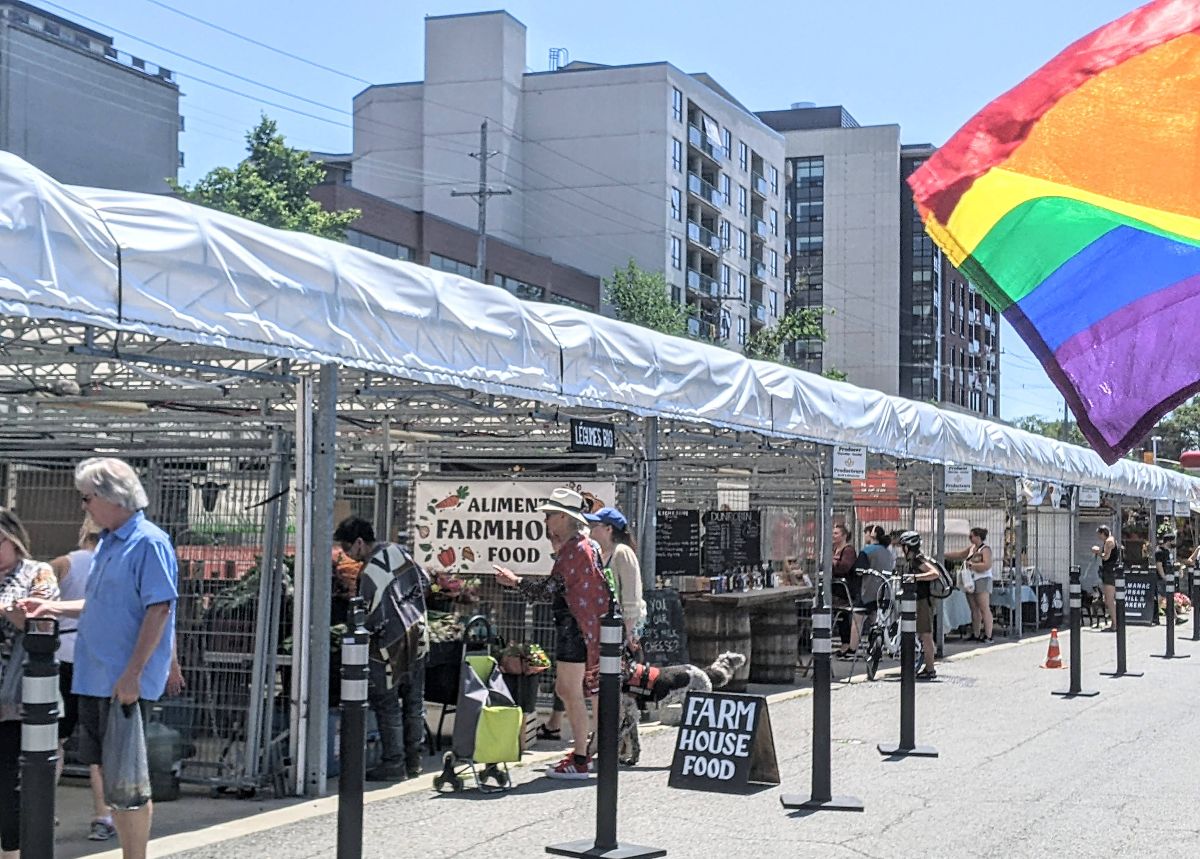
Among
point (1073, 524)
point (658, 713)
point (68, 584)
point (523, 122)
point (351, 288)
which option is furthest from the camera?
point (523, 122)

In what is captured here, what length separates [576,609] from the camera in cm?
1052

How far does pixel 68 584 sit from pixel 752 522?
10526mm

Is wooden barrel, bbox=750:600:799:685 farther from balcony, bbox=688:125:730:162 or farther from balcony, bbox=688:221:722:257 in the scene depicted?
balcony, bbox=688:221:722:257

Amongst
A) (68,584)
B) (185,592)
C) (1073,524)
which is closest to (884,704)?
(185,592)

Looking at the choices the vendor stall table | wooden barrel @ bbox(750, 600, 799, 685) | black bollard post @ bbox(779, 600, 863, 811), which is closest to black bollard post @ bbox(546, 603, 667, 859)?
black bollard post @ bbox(779, 600, 863, 811)

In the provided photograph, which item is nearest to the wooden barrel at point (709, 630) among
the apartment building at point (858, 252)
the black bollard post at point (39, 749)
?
the black bollard post at point (39, 749)

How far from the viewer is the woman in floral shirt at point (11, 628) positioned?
706 cm

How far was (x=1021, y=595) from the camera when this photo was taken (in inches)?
1026

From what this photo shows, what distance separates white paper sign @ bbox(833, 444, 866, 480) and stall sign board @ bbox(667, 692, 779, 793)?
7.20 metres

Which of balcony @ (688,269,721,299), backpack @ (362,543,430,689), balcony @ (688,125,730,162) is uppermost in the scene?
balcony @ (688,125,730,162)

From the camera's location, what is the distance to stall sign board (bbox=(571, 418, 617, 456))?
1238 centimetres

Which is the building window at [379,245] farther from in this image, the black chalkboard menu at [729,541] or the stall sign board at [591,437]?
the stall sign board at [591,437]

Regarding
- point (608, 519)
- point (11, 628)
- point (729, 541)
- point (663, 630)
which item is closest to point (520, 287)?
point (729, 541)

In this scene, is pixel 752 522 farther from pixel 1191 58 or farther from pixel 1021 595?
pixel 1191 58
